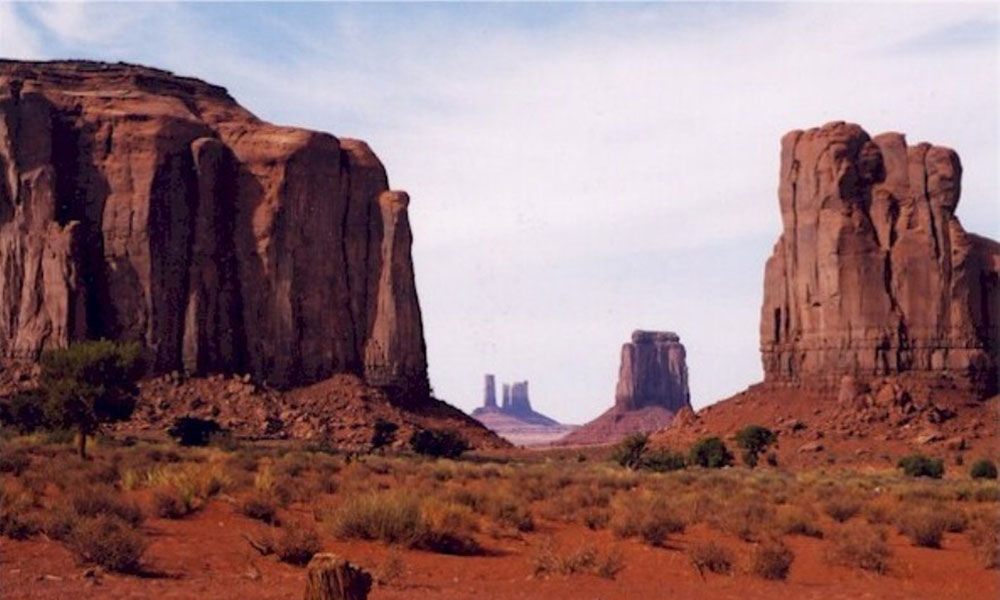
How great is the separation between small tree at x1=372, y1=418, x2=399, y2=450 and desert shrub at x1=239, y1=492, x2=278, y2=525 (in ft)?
145

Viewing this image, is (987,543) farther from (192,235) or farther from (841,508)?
(192,235)

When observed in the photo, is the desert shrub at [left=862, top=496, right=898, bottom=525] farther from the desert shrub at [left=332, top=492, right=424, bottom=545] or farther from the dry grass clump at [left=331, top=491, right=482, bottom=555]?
the desert shrub at [left=332, top=492, right=424, bottom=545]

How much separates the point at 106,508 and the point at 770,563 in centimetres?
1122

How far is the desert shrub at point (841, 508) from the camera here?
28516mm

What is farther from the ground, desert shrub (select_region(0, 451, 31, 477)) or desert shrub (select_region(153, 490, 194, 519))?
desert shrub (select_region(0, 451, 31, 477))

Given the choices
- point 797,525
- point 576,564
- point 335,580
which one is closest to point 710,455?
point 797,525

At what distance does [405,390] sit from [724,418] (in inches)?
904

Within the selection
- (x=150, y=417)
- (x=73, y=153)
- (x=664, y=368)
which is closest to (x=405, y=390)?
(x=150, y=417)

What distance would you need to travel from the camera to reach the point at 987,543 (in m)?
21.6

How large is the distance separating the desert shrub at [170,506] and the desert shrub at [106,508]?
1.20 meters

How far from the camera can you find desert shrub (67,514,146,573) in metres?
15.8

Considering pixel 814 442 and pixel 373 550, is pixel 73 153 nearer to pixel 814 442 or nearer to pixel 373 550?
pixel 814 442

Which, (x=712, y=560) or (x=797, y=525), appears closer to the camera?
(x=712, y=560)

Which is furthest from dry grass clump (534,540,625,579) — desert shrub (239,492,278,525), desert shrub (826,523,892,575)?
desert shrub (239,492,278,525)
